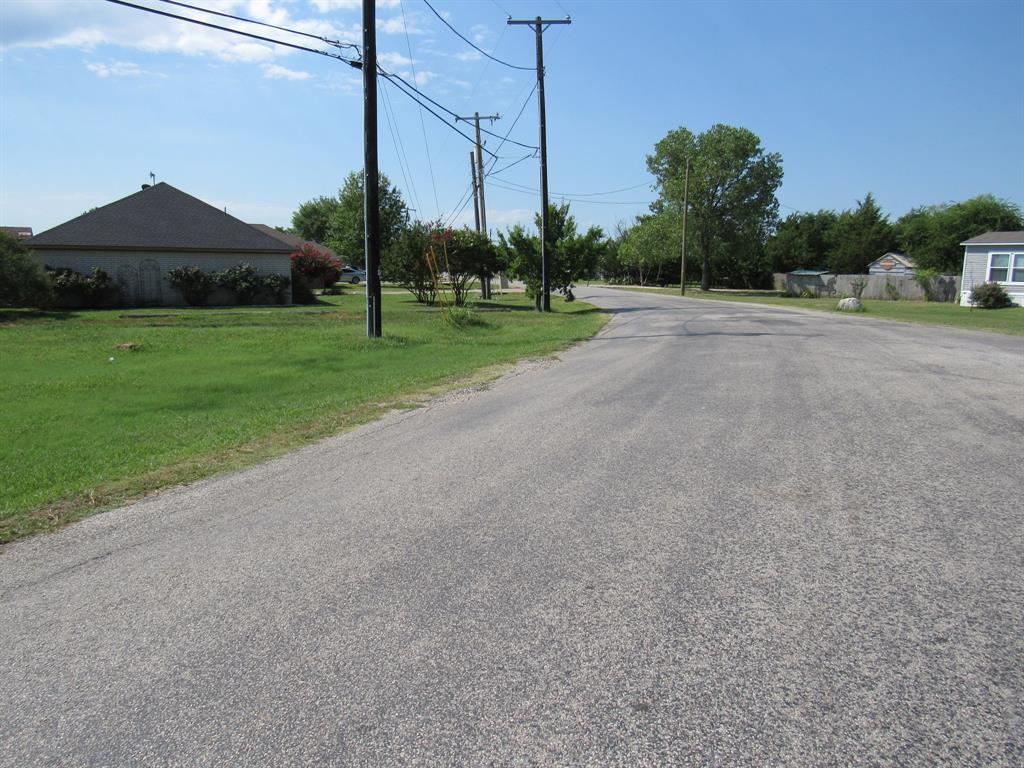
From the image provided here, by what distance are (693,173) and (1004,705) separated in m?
61.5

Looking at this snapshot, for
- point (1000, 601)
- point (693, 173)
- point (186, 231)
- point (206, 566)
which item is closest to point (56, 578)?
point (206, 566)

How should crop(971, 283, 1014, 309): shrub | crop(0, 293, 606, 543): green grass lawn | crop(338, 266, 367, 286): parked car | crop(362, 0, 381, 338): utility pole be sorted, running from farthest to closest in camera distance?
crop(338, 266, 367, 286): parked car, crop(971, 283, 1014, 309): shrub, crop(362, 0, 381, 338): utility pole, crop(0, 293, 606, 543): green grass lawn

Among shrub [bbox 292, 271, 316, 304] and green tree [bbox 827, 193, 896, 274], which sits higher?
green tree [bbox 827, 193, 896, 274]

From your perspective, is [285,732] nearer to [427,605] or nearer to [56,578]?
[427,605]

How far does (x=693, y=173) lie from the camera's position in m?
59.8

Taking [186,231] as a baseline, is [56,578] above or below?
below

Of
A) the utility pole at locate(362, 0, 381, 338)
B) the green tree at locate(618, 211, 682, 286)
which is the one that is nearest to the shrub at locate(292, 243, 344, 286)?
the utility pole at locate(362, 0, 381, 338)

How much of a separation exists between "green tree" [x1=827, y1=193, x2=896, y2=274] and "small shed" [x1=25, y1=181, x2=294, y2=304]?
176 ft

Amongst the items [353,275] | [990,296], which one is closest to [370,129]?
[990,296]

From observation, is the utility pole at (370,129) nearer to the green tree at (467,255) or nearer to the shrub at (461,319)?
the shrub at (461,319)

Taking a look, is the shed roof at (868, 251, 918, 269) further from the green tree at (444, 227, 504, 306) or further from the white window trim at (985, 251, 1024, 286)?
the green tree at (444, 227, 504, 306)

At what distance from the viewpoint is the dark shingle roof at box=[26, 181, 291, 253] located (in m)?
31.5

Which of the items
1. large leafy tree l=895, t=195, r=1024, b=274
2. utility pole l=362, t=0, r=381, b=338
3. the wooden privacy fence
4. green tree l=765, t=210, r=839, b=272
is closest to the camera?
utility pole l=362, t=0, r=381, b=338

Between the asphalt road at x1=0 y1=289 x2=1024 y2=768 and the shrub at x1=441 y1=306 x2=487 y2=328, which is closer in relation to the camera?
the asphalt road at x1=0 y1=289 x2=1024 y2=768
